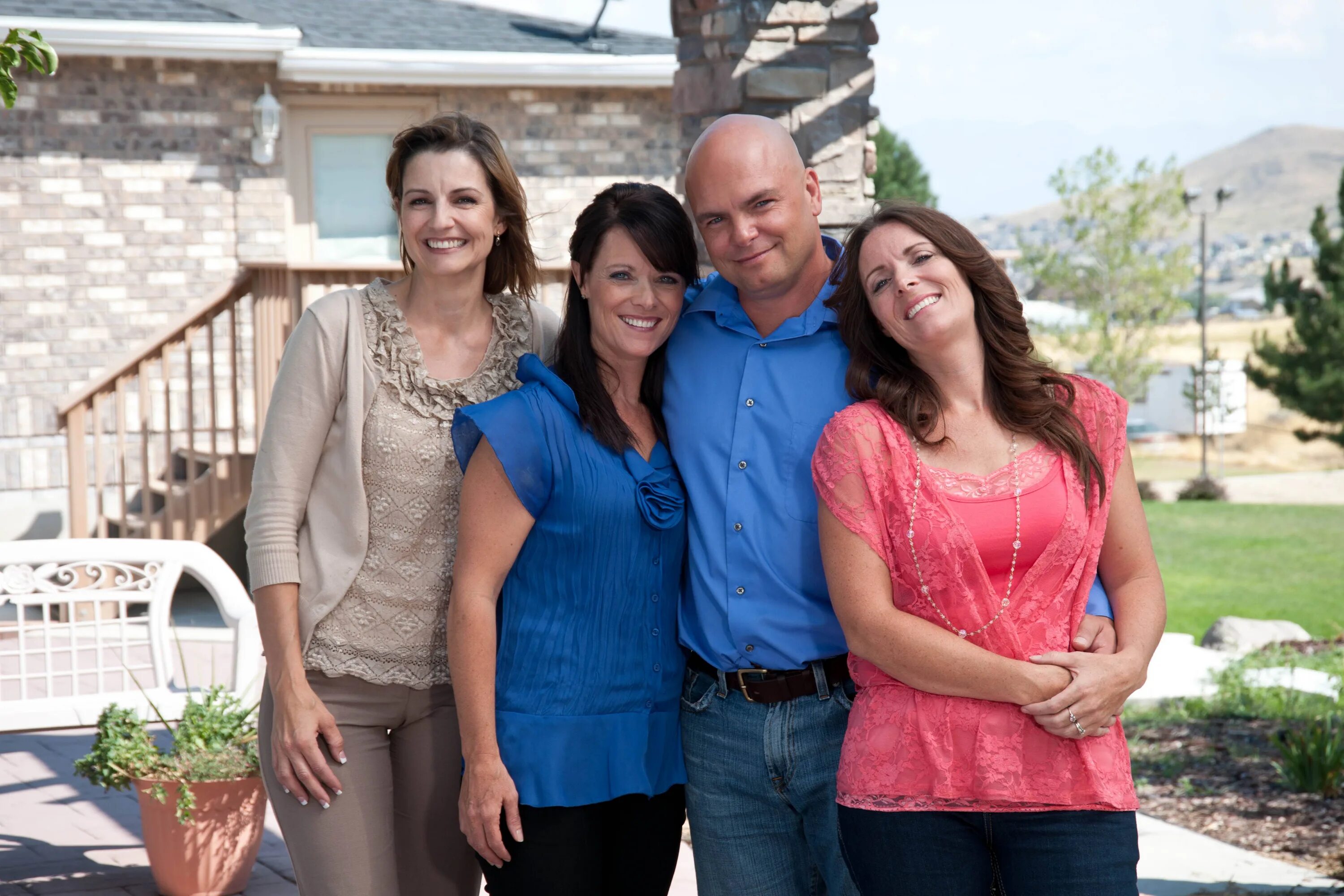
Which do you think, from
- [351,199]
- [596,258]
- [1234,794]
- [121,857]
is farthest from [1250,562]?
[596,258]

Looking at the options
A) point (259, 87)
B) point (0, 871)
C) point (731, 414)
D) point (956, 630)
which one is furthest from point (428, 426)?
point (259, 87)

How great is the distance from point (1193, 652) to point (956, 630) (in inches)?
257

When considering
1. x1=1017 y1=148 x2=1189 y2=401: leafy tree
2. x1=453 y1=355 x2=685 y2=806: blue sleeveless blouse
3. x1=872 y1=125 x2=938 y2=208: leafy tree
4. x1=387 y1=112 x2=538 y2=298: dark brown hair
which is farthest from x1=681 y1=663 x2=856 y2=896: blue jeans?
x1=1017 y1=148 x2=1189 y2=401: leafy tree

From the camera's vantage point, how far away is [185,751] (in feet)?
12.8

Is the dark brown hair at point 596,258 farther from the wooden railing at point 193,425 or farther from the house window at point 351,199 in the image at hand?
the house window at point 351,199

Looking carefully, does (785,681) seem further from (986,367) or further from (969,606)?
(986,367)

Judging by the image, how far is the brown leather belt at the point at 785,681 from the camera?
243cm

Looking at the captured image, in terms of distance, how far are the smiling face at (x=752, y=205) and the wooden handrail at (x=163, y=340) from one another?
5.74 m

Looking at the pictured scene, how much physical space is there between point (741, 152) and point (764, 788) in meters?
1.22

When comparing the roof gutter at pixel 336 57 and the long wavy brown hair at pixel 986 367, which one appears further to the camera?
the roof gutter at pixel 336 57

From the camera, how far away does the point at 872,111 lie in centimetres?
549

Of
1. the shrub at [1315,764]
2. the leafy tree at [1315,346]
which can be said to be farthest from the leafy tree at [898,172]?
the shrub at [1315,764]

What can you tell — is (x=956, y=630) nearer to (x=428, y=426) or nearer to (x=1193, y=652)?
(x=428, y=426)

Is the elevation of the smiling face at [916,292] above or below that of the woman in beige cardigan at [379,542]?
above
